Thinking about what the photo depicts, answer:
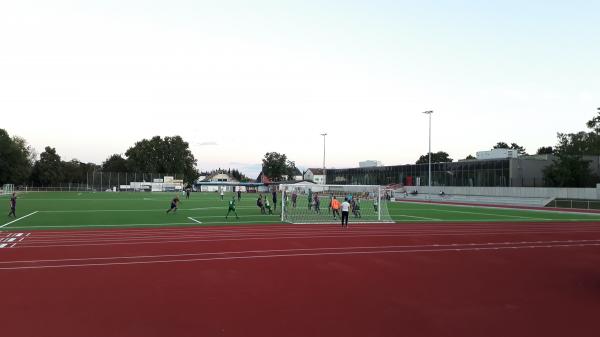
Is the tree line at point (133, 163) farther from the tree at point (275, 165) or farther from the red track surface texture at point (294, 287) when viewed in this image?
the red track surface texture at point (294, 287)

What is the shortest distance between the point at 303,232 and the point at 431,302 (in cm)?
1289

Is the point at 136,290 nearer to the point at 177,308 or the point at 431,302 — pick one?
the point at 177,308

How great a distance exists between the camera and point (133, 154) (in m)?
129

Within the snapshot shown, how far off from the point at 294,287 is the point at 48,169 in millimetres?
120619

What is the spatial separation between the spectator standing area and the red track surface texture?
0.10 ft

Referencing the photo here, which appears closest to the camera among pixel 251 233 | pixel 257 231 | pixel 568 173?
pixel 251 233

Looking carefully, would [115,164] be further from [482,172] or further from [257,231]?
[257,231]

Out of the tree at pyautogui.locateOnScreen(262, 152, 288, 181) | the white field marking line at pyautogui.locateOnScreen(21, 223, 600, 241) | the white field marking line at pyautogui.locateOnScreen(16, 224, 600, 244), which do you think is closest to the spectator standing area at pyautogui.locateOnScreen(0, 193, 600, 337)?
the white field marking line at pyautogui.locateOnScreen(16, 224, 600, 244)

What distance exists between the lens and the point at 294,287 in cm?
992

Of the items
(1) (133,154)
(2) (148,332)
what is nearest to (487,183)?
(2) (148,332)

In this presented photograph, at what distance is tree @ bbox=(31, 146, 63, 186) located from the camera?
4429 inches

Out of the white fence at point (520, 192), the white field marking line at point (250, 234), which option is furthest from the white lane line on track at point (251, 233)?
the white fence at point (520, 192)

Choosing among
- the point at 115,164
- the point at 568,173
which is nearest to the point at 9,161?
the point at 115,164

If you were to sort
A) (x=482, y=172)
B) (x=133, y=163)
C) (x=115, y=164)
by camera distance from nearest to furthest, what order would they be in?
(x=482, y=172)
(x=133, y=163)
(x=115, y=164)
